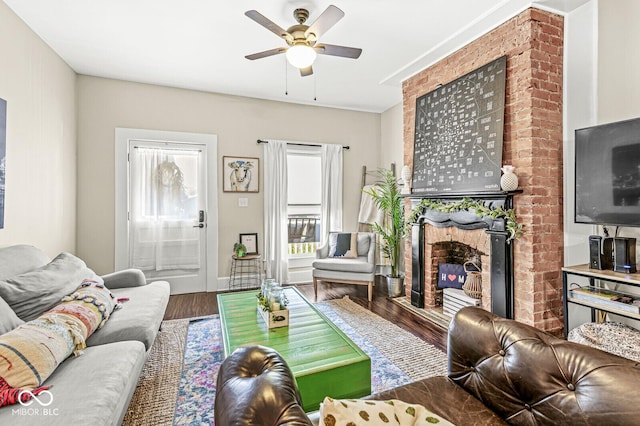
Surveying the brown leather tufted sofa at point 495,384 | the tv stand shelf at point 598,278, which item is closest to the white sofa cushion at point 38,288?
the brown leather tufted sofa at point 495,384

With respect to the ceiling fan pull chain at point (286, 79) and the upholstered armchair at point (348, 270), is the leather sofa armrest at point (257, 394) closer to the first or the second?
the upholstered armchair at point (348, 270)

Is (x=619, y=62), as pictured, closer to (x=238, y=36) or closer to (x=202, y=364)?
(x=238, y=36)

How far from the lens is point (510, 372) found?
3.90 feet

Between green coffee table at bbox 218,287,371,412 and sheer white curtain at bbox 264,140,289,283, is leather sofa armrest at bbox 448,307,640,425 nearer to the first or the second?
green coffee table at bbox 218,287,371,412

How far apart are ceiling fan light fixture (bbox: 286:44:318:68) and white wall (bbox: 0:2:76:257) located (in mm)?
2259

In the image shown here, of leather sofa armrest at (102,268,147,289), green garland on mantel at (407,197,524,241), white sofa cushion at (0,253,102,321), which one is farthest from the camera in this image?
leather sofa armrest at (102,268,147,289)

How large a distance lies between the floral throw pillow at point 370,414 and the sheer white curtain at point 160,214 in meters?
3.84

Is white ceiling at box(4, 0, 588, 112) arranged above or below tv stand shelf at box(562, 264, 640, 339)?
above

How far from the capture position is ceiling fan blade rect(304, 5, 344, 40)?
2.06m

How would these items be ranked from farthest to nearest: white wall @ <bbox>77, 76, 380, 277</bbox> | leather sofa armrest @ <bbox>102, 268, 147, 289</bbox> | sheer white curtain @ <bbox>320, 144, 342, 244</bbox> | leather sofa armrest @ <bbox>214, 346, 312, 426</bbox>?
sheer white curtain @ <bbox>320, 144, 342, 244</bbox>
white wall @ <bbox>77, 76, 380, 277</bbox>
leather sofa armrest @ <bbox>102, 268, 147, 289</bbox>
leather sofa armrest @ <bbox>214, 346, 312, 426</bbox>

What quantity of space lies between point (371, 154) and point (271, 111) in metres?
1.83

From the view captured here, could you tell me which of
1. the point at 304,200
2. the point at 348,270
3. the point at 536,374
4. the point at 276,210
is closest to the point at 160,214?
the point at 276,210

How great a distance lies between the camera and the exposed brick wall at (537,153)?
8.26ft

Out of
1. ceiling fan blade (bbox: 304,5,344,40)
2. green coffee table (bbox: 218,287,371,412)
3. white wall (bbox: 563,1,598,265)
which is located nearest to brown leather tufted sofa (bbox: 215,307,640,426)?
green coffee table (bbox: 218,287,371,412)
